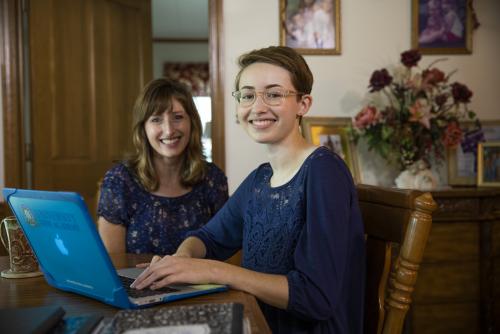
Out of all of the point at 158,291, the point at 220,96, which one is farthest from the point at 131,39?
the point at 158,291

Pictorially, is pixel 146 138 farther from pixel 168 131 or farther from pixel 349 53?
pixel 349 53

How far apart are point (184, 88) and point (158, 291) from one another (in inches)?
45.5

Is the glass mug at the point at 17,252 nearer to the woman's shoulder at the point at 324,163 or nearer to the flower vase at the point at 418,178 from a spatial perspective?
the woman's shoulder at the point at 324,163

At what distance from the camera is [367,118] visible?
271cm

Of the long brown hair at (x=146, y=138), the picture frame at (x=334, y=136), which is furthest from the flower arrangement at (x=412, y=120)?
the long brown hair at (x=146, y=138)

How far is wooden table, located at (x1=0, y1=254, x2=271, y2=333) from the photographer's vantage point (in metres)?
0.93

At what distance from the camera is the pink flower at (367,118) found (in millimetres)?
2705

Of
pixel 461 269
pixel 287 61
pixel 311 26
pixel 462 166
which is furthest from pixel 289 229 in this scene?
pixel 462 166

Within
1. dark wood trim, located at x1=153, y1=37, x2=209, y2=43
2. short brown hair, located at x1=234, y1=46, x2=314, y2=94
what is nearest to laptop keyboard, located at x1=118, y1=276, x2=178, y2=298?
short brown hair, located at x1=234, y1=46, x2=314, y2=94

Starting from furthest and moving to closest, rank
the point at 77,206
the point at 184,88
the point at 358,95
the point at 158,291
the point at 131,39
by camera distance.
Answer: the point at 131,39, the point at 358,95, the point at 184,88, the point at 158,291, the point at 77,206

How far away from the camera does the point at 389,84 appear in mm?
2795

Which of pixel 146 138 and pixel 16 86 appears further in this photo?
pixel 16 86

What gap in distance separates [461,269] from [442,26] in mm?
1395

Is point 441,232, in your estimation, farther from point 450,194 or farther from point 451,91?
point 451,91
